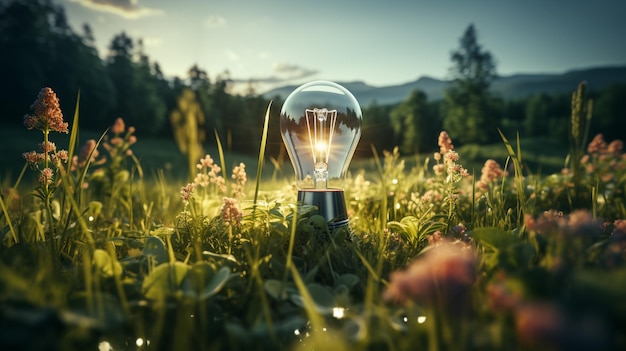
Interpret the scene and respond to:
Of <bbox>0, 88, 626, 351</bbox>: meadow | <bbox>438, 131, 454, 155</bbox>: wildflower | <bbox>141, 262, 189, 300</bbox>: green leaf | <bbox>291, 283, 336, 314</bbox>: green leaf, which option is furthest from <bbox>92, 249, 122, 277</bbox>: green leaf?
<bbox>438, 131, 454, 155</bbox>: wildflower

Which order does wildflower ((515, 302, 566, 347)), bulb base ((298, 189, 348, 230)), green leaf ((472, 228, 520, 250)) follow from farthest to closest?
1. bulb base ((298, 189, 348, 230))
2. green leaf ((472, 228, 520, 250))
3. wildflower ((515, 302, 566, 347))

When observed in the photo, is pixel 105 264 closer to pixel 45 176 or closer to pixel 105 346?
pixel 105 346

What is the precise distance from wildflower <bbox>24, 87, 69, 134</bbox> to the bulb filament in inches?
57.6

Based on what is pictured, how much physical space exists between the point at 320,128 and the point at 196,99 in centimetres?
3129

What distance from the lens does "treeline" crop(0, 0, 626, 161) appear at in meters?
25.3

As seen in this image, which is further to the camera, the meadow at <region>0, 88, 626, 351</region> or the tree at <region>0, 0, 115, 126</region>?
the tree at <region>0, 0, 115, 126</region>

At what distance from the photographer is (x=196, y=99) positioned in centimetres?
3241

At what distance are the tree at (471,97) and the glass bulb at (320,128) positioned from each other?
3724 centimetres

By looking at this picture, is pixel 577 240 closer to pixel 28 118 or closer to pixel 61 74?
pixel 28 118

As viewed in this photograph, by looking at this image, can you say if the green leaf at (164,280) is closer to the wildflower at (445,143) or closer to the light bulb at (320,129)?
the light bulb at (320,129)

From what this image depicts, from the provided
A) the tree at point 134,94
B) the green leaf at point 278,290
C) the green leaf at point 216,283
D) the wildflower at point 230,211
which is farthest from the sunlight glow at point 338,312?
the tree at point 134,94

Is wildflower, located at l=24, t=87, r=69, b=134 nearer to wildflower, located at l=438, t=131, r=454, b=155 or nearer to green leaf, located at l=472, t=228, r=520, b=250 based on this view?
green leaf, located at l=472, t=228, r=520, b=250

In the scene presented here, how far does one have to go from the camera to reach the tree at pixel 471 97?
3866 cm

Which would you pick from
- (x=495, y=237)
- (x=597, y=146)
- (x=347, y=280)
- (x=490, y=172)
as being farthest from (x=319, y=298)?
(x=597, y=146)
